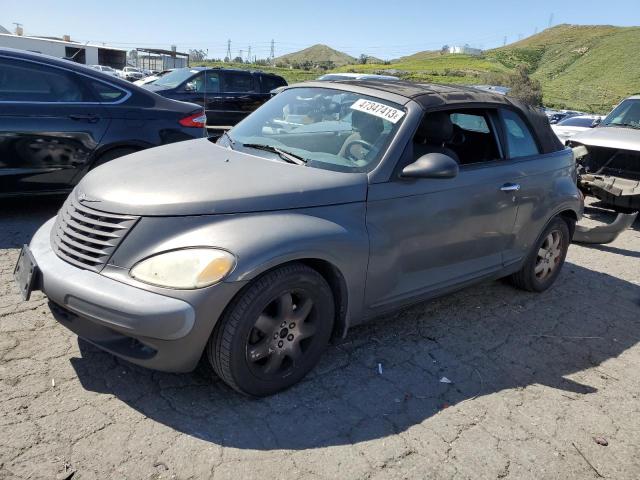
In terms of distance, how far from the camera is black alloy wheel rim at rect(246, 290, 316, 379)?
9.02 feet

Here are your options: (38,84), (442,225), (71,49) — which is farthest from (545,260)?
(71,49)

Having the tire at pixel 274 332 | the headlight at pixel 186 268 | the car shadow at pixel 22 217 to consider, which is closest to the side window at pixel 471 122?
the tire at pixel 274 332

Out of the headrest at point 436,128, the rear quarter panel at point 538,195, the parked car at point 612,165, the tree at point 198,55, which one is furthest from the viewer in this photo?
the tree at point 198,55

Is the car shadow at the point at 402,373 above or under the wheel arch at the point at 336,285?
under

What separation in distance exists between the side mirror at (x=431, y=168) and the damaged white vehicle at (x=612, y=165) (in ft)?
17.3

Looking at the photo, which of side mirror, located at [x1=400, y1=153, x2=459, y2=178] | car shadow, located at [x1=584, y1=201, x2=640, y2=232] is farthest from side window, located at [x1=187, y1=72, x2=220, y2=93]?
side mirror, located at [x1=400, y1=153, x2=459, y2=178]

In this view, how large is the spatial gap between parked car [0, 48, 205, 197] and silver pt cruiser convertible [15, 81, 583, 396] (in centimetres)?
196

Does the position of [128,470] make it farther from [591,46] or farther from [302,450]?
[591,46]

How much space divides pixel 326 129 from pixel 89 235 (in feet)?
5.42

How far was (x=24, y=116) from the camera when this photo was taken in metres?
4.91

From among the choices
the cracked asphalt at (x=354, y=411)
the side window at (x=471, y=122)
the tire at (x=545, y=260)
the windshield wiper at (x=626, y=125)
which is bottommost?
the cracked asphalt at (x=354, y=411)

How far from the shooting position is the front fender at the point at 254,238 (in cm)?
256

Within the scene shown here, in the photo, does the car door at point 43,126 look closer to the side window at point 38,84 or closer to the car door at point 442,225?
the side window at point 38,84

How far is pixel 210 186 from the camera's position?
283cm
